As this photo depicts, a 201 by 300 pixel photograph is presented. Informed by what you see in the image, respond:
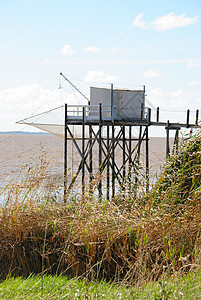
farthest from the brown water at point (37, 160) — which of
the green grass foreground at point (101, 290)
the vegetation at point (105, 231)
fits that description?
the green grass foreground at point (101, 290)

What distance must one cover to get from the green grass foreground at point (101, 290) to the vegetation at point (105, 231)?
142mm

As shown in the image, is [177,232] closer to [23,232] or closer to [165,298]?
[165,298]

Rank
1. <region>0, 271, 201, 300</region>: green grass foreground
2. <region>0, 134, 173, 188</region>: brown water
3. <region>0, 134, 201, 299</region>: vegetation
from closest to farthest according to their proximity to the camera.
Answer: <region>0, 271, 201, 300</region>: green grass foreground → <region>0, 134, 201, 299</region>: vegetation → <region>0, 134, 173, 188</region>: brown water

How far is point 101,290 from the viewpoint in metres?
3.64

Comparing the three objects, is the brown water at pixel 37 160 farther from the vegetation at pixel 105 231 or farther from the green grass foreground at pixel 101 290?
the green grass foreground at pixel 101 290

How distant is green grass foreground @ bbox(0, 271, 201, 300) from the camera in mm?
3125

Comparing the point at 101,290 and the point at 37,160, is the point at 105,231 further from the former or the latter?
the point at 37,160

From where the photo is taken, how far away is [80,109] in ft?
53.5

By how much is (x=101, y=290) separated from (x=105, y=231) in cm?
105

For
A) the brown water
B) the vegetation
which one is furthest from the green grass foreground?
the brown water

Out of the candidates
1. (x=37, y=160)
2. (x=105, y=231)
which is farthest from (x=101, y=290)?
(x=37, y=160)

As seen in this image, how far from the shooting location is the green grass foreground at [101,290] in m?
3.12

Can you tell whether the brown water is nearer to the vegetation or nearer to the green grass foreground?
the vegetation

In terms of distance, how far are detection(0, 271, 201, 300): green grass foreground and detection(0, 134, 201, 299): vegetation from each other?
0.47 feet
